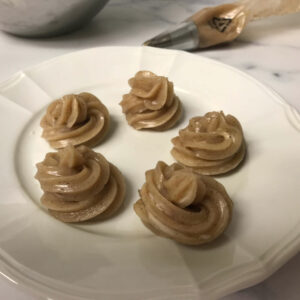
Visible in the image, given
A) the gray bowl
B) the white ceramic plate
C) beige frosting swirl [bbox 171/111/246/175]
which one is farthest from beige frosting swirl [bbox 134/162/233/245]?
the gray bowl

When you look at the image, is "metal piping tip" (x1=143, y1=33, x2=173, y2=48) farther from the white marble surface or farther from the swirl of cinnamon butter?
the swirl of cinnamon butter

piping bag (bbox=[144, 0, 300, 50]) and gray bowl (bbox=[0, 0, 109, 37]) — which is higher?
gray bowl (bbox=[0, 0, 109, 37])

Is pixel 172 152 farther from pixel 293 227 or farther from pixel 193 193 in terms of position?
pixel 293 227

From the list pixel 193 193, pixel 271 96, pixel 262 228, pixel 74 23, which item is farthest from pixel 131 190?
pixel 74 23

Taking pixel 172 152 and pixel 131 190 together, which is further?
pixel 172 152

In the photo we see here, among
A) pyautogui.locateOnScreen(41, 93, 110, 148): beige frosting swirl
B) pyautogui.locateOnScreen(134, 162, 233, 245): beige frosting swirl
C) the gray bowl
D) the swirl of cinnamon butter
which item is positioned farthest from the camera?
the gray bowl
